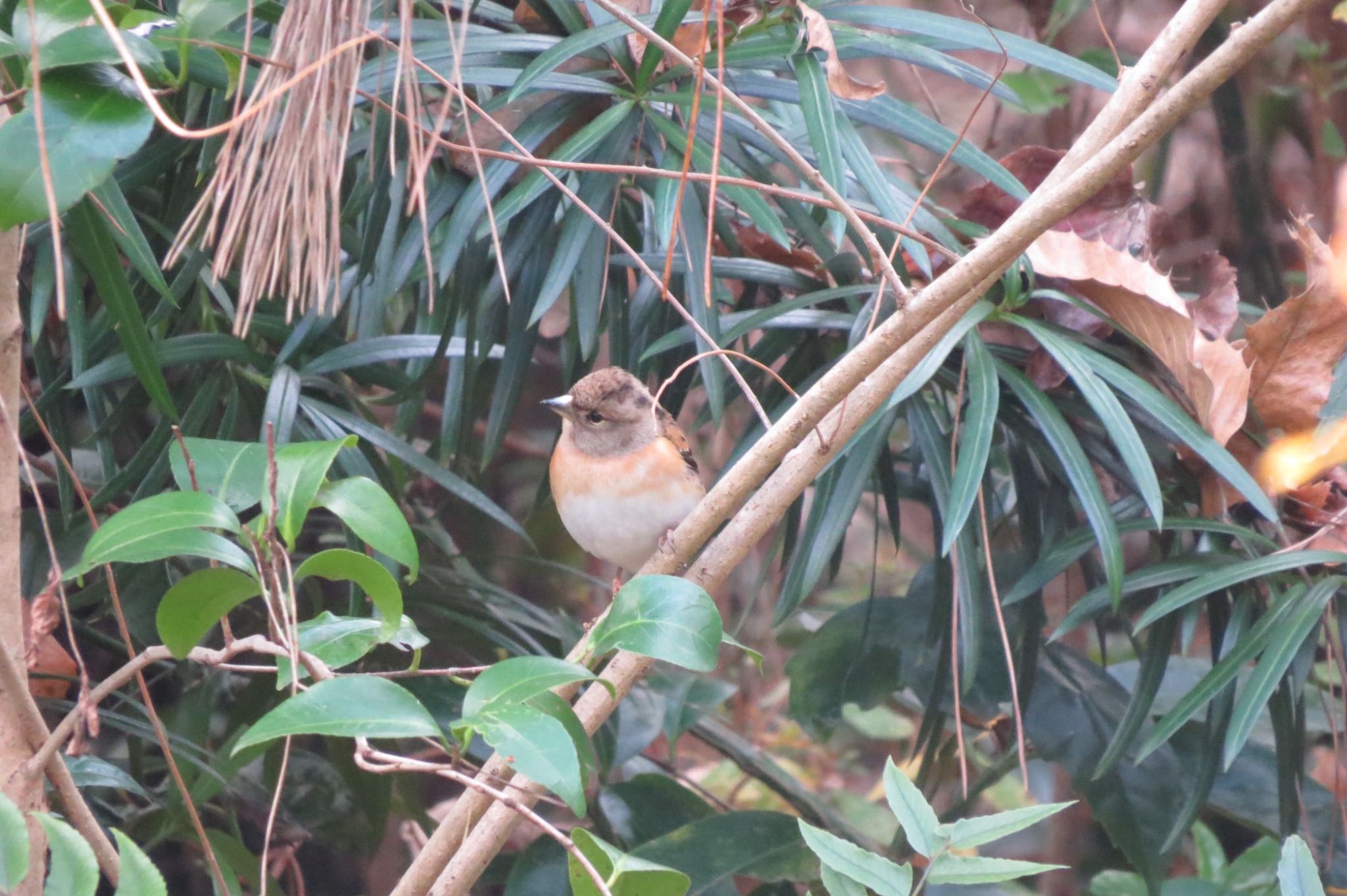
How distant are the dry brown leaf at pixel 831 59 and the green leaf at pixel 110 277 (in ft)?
3.36

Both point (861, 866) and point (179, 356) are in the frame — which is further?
point (179, 356)

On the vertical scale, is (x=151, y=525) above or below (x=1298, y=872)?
above

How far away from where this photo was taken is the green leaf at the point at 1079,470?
1.83 meters

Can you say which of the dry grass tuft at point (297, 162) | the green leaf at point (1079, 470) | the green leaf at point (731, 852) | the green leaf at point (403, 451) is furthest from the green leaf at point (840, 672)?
the dry grass tuft at point (297, 162)

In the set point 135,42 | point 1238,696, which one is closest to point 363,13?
point 135,42

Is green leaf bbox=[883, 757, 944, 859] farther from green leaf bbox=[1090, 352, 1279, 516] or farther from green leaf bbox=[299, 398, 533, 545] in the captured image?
green leaf bbox=[299, 398, 533, 545]

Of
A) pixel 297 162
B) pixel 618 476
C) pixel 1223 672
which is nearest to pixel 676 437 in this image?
pixel 618 476

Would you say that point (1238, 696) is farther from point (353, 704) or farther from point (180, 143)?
point (180, 143)

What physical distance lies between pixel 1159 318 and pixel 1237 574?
427mm

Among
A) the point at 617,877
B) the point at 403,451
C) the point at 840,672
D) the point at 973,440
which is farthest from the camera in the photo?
the point at 840,672

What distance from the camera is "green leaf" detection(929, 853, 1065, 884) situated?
1116mm

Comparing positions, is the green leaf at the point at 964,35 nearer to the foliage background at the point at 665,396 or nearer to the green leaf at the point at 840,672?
the foliage background at the point at 665,396

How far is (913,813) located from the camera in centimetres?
117

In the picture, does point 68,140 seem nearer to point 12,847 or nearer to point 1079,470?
point 12,847
